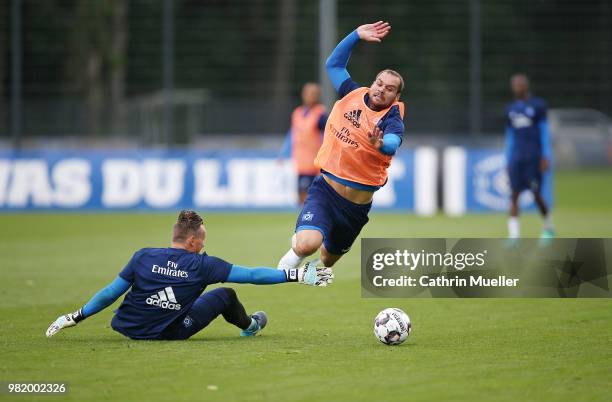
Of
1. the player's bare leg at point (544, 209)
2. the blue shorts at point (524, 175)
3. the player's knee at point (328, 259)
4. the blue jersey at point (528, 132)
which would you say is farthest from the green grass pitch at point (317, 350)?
the blue jersey at point (528, 132)

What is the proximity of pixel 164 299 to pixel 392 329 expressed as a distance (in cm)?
179

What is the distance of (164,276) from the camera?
832cm

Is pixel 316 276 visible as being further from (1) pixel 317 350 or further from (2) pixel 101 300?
(2) pixel 101 300

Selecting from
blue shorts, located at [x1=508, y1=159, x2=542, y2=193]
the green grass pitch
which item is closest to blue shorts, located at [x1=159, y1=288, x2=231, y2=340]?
the green grass pitch

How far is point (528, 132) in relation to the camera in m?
17.3

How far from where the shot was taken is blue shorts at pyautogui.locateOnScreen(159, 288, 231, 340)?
859 cm

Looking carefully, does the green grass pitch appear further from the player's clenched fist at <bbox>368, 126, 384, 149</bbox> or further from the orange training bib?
the player's clenched fist at <bbox>368, 126, 384, 149</bbox>

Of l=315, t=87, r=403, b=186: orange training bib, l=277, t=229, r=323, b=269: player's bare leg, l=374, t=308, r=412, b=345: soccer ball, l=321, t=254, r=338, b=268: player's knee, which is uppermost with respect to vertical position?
l=315, t=87, r=403, b=186: orange training bib

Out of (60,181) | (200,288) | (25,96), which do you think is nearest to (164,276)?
(200,288)

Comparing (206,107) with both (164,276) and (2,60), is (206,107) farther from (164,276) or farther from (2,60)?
(164,276)

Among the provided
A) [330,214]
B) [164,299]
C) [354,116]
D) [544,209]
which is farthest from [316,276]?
[544,209]

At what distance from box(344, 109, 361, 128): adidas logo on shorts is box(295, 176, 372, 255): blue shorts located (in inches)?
25.9

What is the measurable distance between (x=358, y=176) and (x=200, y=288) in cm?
218

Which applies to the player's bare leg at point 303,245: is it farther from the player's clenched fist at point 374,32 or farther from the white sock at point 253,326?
the player's clenched fist at point 374,32
